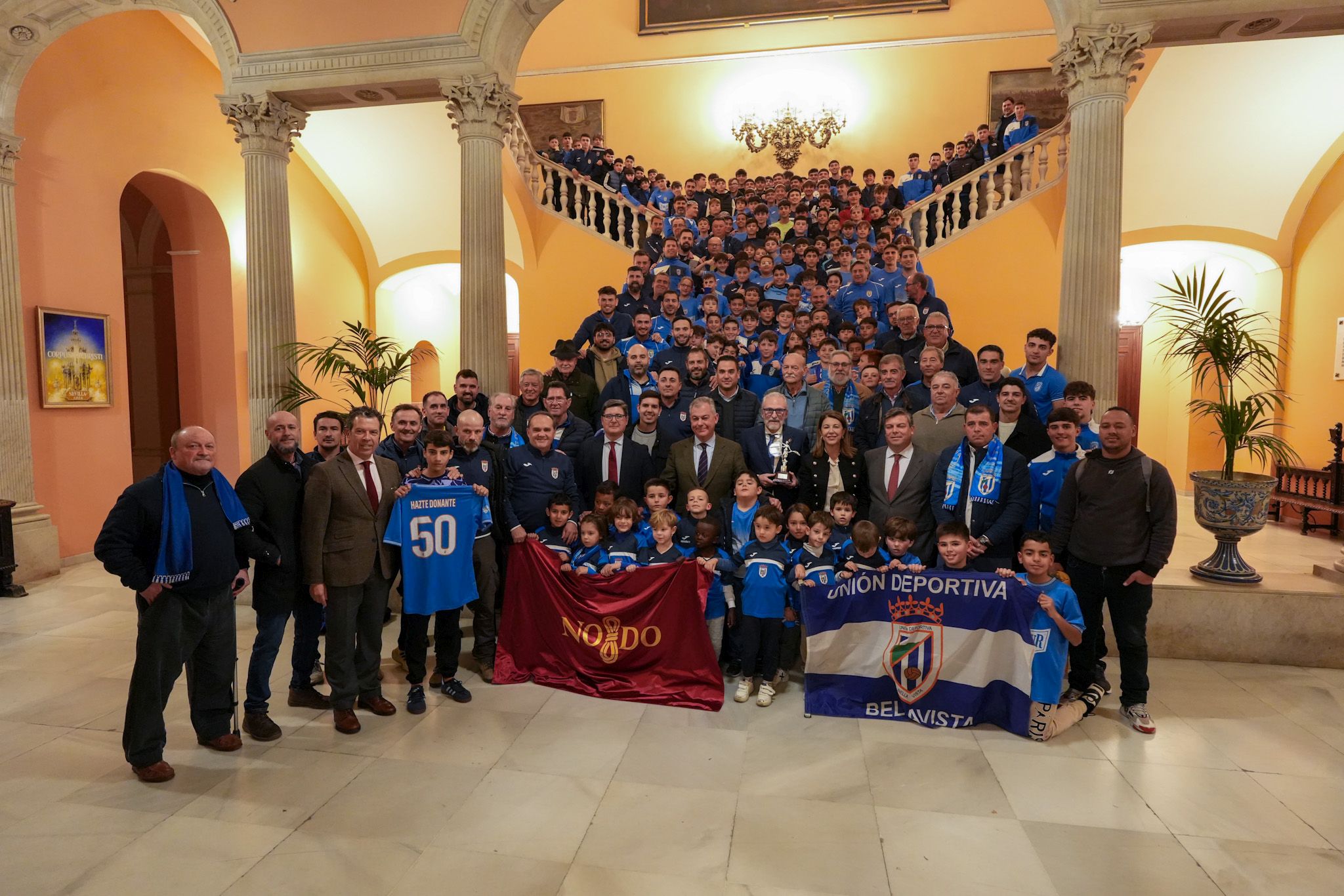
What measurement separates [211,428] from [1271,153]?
16364mm

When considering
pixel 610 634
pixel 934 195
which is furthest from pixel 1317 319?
pixel 610 634

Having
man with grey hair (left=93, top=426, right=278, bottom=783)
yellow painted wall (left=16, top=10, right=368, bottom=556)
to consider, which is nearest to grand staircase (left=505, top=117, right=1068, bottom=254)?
yellow painted wall (left=16, top=10, right=368, bottom=556)

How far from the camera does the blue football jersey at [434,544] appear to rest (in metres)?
4.44

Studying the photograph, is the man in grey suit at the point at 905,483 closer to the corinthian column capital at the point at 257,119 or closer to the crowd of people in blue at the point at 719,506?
the crowd of people in blue at the point at 719,506

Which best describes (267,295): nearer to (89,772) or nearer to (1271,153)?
(89,772)

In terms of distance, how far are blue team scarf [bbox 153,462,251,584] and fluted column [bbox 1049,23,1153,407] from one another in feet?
21.2

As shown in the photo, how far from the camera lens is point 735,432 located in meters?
5.74

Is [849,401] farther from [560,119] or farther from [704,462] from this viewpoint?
[560,119]

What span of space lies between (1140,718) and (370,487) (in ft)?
15.7

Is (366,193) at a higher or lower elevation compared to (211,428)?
higher

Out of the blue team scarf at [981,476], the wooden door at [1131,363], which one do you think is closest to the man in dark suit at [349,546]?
the blue team scarf at [981,476]

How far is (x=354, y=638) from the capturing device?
14.2 feet

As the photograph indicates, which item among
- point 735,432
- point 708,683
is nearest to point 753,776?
point 708,683

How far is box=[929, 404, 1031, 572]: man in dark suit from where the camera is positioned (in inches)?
176
